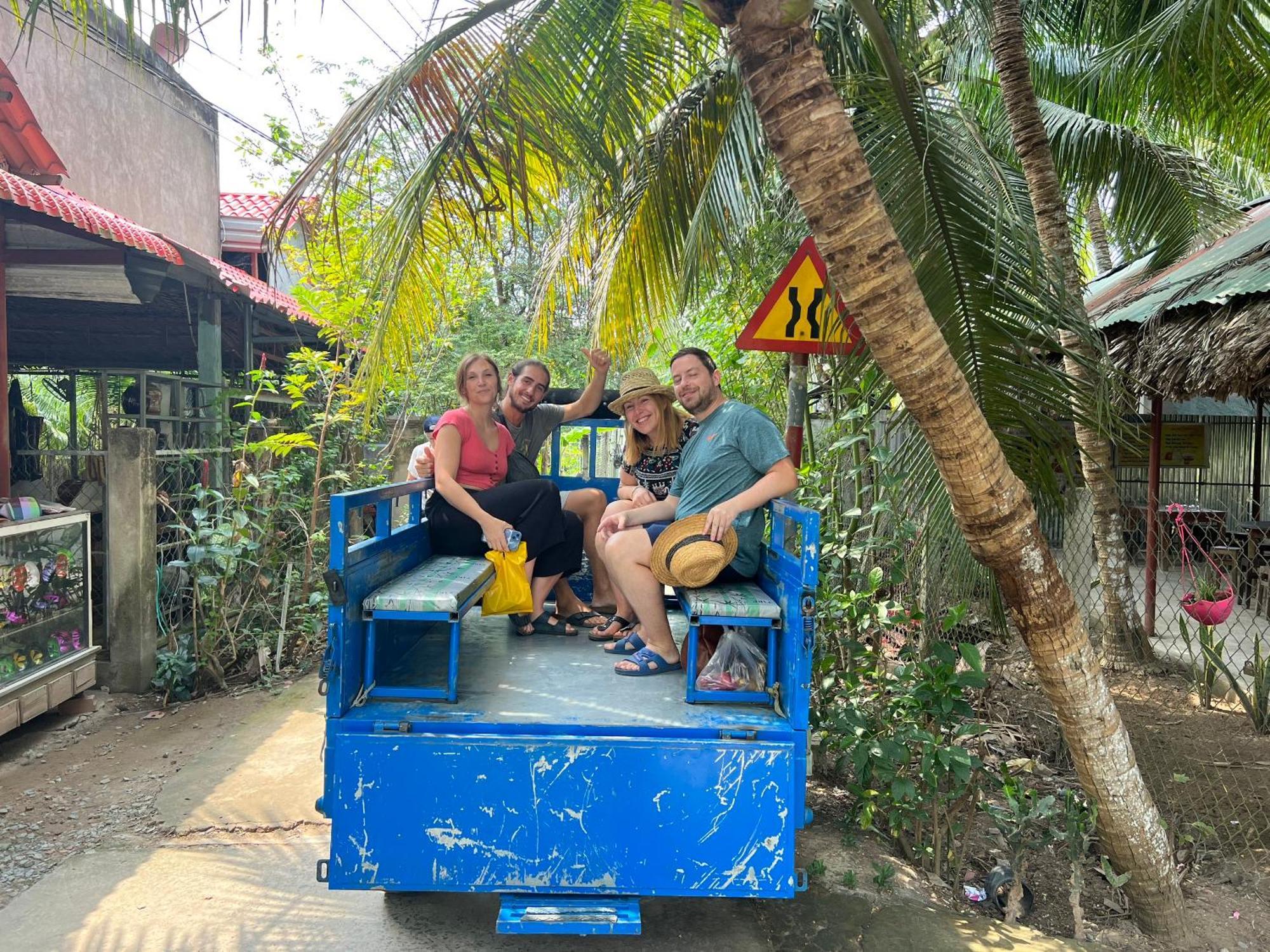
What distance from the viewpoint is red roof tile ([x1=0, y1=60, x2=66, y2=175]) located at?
5.81 meters

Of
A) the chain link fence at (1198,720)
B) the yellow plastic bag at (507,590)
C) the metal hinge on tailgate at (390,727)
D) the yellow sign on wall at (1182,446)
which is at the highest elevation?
the yellow sign on wall at (1182,446)

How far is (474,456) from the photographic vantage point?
4270mm

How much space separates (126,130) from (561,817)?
1292 cm

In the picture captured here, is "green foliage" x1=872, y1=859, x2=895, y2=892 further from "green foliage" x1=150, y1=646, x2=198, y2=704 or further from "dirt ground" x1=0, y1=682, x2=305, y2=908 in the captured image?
"green foliage" x1=150, y1=646, x2=198, y2=704

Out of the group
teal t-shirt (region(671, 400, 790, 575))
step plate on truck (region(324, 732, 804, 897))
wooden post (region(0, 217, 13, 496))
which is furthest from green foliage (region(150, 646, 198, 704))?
teal t-shirt (region(671, 400, 790, 575))

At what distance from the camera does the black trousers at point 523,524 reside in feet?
13.4

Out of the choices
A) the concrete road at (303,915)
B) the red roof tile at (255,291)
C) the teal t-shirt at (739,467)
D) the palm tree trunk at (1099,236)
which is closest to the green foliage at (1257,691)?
the concrete road at (303,915)

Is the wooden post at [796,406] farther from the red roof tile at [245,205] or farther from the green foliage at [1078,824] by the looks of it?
the red roof tile at [245,205]

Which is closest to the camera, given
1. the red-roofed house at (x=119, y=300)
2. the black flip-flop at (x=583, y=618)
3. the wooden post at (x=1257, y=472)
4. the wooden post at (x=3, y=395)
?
the black flip-flop at (x=583, y=618)

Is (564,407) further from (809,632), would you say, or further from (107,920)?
(107,920)

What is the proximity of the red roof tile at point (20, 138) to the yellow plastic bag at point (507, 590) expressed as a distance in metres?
4.58

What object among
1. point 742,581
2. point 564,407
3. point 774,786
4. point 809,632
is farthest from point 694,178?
point 774,786

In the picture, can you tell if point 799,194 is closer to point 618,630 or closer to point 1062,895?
point 618,630

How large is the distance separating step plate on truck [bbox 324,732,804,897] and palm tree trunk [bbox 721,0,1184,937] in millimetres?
1271
